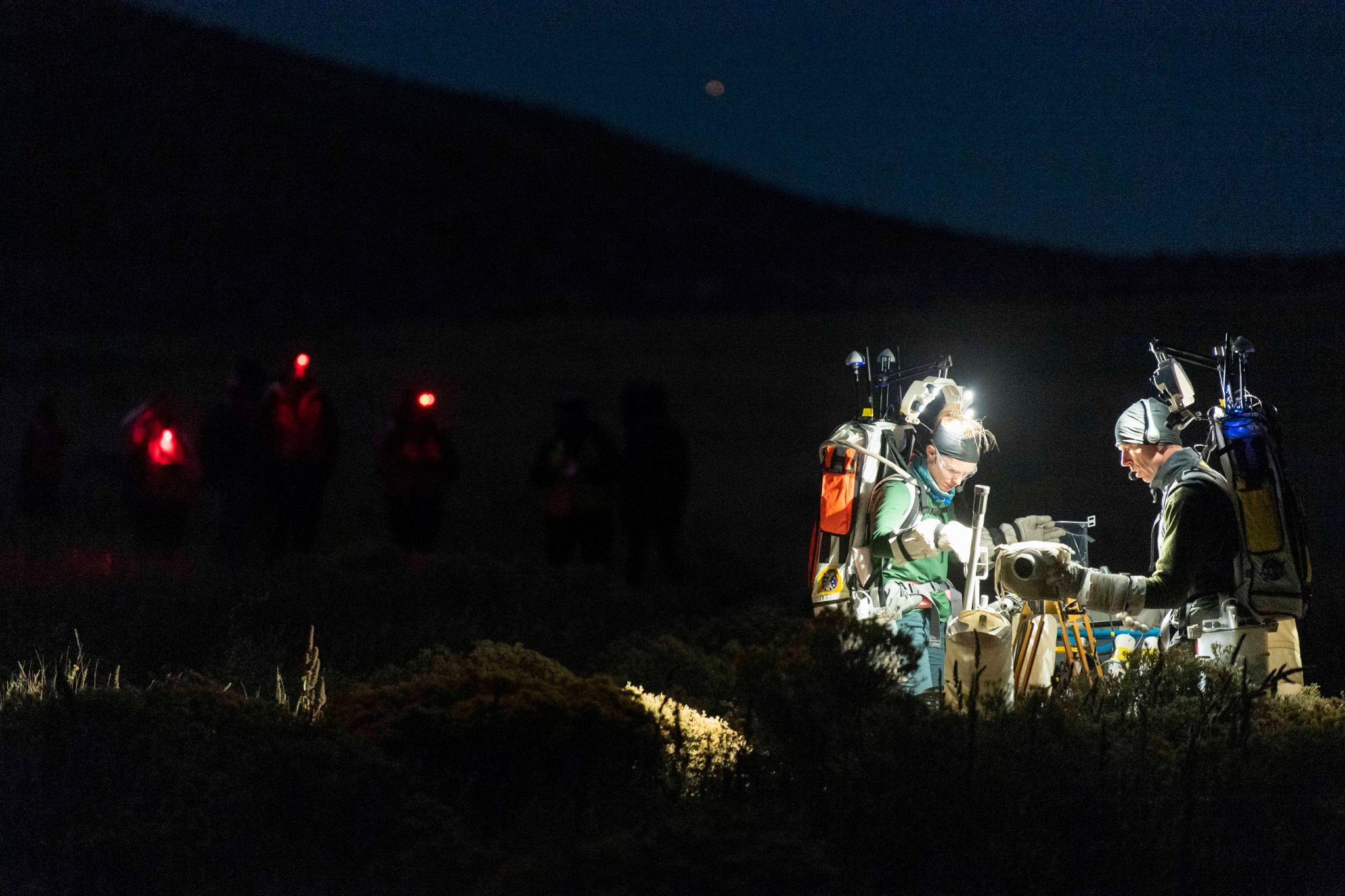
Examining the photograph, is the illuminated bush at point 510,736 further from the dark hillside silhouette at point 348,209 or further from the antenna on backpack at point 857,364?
the dark hillside silhouette at point 348,209

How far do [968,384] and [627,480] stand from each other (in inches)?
278

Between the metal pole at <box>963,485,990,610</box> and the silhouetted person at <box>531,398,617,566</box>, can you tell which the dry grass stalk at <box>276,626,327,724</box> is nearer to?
the metal pole at <box>963,485,990,610</box>

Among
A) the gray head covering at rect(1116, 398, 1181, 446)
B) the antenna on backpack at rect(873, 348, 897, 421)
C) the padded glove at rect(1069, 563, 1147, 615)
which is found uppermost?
the antenna on backpack at rect(873, 348, 897, 421)

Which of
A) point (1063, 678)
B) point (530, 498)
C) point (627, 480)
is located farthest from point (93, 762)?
point (530, 498)

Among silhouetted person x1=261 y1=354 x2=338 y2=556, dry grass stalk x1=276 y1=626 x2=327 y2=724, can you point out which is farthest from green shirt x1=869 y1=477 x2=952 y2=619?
silhouetted person x1=261 y1=354 x2=338 y2=556

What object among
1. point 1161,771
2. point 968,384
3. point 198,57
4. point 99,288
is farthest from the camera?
point 198,57

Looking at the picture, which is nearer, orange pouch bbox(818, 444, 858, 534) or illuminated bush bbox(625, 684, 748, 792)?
illuminated bush bbox(625, 684, 748, 792)

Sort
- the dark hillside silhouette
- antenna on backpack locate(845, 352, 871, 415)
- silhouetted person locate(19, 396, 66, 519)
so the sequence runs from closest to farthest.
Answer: antenna on backpack locate(845, 352, 871, 415) → silhouetted person locate(19, 396, 66, 519) → the dark hillside silhouette

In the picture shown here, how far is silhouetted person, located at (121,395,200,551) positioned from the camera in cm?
1273

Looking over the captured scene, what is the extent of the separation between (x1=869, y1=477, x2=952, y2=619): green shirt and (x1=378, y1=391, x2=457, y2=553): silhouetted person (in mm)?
7255

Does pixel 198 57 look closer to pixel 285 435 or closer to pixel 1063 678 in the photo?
pixel 285 435

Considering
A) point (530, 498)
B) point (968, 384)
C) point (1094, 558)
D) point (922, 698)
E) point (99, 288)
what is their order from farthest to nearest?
point (99, 288) → point (530, 498) → point (1094, 558) → point (968, 384) → point (922, 698)

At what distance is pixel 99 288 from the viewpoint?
184 feet

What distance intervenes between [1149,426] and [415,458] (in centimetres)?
830
